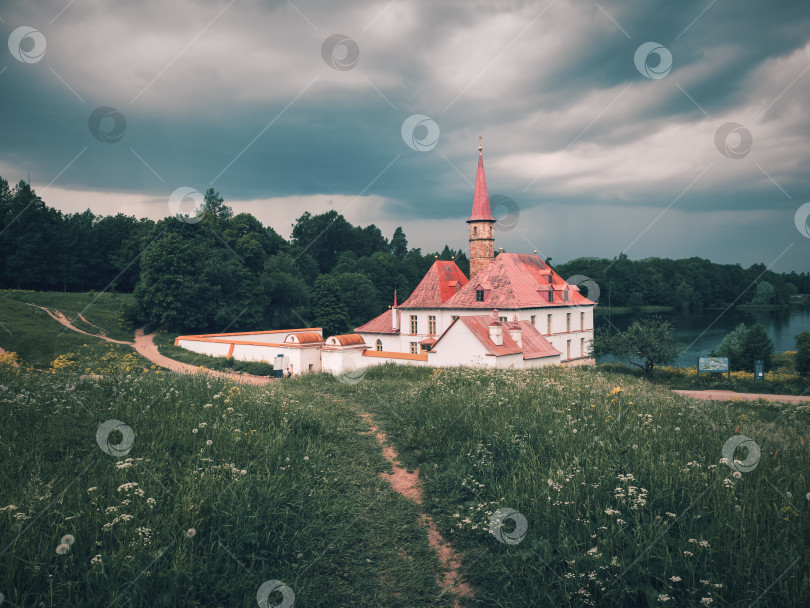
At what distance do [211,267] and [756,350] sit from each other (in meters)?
48.4

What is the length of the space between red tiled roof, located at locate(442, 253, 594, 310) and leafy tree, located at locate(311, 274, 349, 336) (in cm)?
2456

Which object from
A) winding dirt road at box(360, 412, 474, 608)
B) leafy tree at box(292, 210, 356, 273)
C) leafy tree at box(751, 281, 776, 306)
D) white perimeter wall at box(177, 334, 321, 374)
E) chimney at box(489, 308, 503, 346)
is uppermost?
leafy tree at box(292, 210, 356, 273)

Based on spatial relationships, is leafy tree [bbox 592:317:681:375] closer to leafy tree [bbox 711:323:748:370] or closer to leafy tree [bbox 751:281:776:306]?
leafy tree [bbox 711:323:748:370]

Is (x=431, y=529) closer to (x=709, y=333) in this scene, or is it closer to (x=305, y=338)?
(x=305, y=338)

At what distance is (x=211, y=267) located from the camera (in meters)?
46.5

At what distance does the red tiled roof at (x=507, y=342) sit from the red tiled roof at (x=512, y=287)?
24.5ft

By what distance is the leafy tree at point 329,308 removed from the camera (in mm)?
60250

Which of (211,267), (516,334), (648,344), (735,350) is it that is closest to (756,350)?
(735,350)

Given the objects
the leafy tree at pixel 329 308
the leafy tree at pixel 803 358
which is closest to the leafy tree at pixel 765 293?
the leafy tree at pixel 803 358

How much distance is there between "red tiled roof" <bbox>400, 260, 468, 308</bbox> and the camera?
40.6m

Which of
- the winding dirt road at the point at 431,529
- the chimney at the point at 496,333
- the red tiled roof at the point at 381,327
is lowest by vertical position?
the winding dirt road at the point at 431,529

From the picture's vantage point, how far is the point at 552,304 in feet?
129

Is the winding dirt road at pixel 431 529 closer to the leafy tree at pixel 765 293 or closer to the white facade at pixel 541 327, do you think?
the white facade at pixel 541 327

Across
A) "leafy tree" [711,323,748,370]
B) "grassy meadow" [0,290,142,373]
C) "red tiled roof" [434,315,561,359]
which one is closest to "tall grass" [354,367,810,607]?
"red tiled roof" [434,315,561,359]
